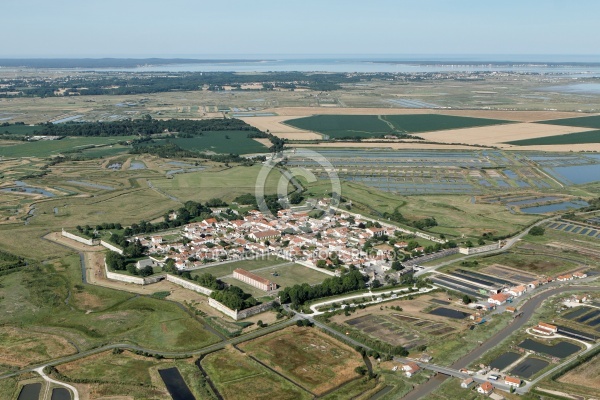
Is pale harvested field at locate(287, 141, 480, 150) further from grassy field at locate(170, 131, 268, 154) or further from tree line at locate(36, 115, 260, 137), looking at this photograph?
tree line at locate(36, 115, 260, 137)

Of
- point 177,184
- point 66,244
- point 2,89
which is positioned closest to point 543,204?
point 177,184

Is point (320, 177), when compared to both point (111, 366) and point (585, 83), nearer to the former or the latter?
point (111, 366)

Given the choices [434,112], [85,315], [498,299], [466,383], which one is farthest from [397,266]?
[434,112]

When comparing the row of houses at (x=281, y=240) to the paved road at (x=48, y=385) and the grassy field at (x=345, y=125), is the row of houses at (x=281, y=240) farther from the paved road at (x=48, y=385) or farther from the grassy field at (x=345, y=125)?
the grassy field at (x=345, y=125)

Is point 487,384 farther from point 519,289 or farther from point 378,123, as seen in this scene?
point 378,123

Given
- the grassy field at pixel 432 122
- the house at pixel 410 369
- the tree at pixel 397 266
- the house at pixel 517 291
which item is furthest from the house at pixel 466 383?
the grassy field at pixel 432 122

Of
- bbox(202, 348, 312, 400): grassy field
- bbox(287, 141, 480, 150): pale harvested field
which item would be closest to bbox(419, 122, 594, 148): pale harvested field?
bbox(287, 141, 480, 150): pale harvested field
